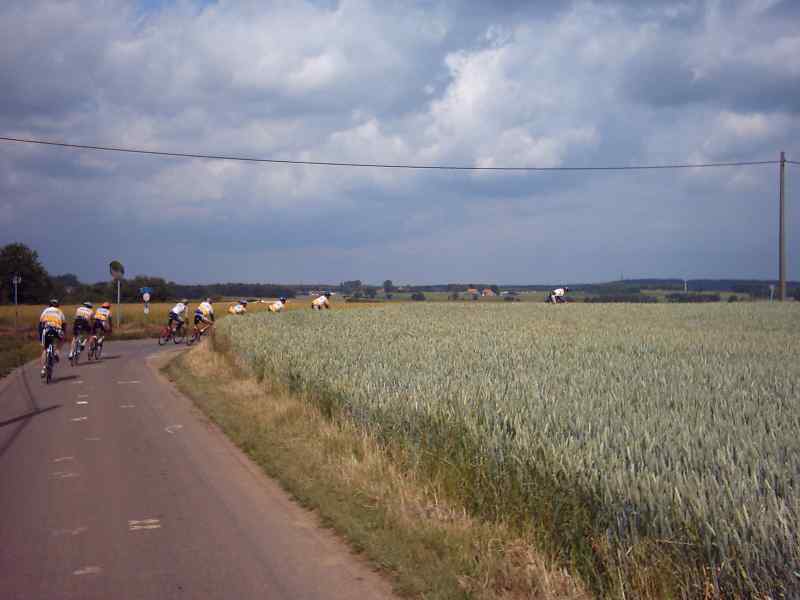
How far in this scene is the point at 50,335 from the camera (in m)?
18.9

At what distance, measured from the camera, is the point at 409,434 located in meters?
8.56

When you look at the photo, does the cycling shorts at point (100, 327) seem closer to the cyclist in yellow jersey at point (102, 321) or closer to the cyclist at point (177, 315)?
the cyclist in yellow jersey at point (102, 321)

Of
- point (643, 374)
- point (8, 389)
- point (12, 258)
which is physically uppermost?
point (12, 258)

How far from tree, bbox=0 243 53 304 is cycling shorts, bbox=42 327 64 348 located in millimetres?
64936

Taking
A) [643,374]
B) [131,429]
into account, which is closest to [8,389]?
[131,429]

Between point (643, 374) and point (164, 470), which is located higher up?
point (643, 374)

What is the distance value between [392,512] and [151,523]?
2361 millimetres

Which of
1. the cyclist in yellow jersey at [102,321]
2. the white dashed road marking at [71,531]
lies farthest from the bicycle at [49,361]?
the white dashed road marking at [71,531]

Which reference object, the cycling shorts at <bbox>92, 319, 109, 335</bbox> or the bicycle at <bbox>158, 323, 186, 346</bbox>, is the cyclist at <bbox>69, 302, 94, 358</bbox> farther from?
the bicycle at <bbox>158, 323, 186, 346</bbox>

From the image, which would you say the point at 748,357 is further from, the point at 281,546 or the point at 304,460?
the point at 281,546

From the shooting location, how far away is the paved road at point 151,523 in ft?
18.9

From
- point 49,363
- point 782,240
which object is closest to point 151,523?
point 49,363

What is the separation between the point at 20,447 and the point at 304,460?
4.64 metres

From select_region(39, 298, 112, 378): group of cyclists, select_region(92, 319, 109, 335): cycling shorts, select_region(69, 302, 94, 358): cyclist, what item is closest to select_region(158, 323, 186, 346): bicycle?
select_region(39, 298, 112, 378): group of cyclists
